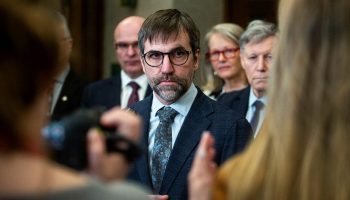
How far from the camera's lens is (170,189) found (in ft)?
10.3

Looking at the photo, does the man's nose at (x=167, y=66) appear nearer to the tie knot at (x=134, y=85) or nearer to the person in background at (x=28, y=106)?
the tie knot at (x=134, y=85)

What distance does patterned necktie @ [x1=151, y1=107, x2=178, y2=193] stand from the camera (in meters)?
3.21

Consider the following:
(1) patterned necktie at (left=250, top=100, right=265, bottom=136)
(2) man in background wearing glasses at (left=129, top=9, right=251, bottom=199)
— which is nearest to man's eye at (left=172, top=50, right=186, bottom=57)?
(2) man in background wearing glasses at (left=129, top=9, right=251, bottom=199)

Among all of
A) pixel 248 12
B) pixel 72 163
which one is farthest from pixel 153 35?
pixel 248 12

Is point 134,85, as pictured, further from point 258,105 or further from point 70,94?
point 258,105

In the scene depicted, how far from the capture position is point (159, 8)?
6535mm

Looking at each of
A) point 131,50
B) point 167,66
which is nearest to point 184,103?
point 167,66

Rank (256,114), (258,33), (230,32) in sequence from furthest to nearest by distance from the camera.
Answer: (230,32) → (258,33) → (256,114)

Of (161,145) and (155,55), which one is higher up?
(155,55)

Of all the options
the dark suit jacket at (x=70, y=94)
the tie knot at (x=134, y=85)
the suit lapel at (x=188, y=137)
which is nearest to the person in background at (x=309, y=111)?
the suit lapel at (x=188, y=137)

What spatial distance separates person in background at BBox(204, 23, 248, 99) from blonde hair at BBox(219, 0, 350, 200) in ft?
11.0

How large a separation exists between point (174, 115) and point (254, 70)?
135 cm

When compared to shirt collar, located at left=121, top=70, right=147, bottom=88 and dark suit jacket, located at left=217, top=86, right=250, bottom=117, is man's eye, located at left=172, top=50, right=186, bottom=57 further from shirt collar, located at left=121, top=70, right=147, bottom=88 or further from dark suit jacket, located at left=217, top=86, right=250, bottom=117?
shirt collar, located at left=121, top=70, right=147, bottom=88

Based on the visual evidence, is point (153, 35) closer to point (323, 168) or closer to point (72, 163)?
point (323, 168)
